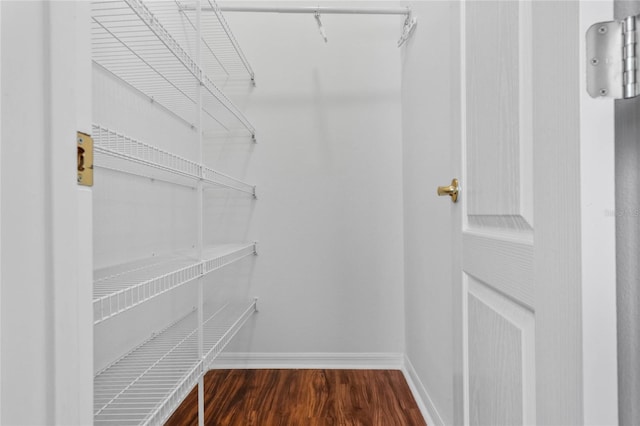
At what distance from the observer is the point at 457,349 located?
765mm

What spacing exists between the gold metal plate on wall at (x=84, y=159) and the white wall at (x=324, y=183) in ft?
5.11

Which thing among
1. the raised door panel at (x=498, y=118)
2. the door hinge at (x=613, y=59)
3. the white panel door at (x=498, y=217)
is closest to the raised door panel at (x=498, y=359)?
the white panel door at (x=498, y=217)

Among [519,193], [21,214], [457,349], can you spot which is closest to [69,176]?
[21,214]

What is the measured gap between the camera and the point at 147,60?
5.04ft

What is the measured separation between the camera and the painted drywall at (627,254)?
0.35 meters

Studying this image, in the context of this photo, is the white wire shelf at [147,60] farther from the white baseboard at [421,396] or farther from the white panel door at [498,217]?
the white baseboard at [421,396]

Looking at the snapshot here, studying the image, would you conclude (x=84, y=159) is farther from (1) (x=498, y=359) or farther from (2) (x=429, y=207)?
(2) (x=429, y=207)

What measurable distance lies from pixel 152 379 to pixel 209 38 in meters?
1.60

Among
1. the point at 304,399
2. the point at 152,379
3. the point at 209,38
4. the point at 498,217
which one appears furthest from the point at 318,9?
the point at 304,399

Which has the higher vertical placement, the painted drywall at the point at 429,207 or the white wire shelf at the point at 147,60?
the white wire shelf at the point at 147,60

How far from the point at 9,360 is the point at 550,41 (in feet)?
2.17

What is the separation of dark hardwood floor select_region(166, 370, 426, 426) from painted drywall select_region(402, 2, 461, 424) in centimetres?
15

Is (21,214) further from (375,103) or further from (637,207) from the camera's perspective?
(375,103)

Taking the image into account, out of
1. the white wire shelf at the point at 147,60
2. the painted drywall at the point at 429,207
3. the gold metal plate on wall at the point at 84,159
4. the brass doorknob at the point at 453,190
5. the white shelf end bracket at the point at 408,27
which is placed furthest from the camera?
the white shelf end bracket at the point at 408,27
